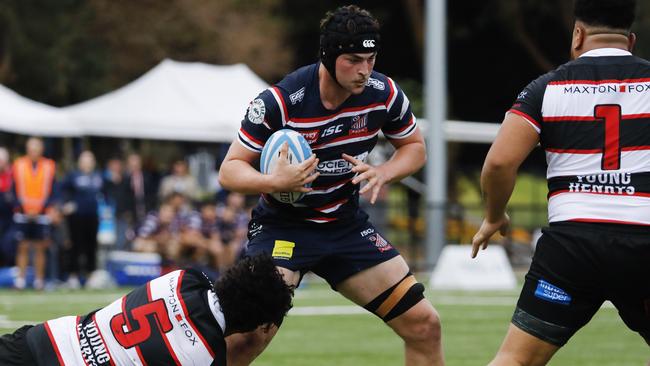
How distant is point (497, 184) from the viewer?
17.6ft

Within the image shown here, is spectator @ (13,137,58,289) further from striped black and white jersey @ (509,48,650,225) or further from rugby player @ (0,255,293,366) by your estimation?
striped black and white jersey @ (509,48,650,225)

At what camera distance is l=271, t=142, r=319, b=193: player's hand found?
6.21 m

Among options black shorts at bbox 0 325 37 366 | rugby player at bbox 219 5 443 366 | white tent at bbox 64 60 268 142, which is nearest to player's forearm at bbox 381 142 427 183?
rugby player at bbox 219 5 443 366

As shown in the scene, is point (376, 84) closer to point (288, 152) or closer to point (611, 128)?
point (288, 152)

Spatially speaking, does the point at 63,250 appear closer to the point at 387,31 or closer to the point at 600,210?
the point at 600,210

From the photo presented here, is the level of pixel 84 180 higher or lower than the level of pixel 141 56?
higher

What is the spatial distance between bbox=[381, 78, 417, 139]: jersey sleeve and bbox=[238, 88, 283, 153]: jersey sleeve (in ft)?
2.18

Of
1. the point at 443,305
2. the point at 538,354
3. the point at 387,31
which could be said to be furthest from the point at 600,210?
the point at 387,31

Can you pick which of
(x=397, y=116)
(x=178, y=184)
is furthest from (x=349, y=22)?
(x=178, y=184)

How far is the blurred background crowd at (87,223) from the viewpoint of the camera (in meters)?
17.8

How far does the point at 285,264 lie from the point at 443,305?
8043 millimetres

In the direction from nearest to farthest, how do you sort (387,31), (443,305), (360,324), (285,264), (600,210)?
(600,210), (285,264), (360,324), (443,305), (387,31)

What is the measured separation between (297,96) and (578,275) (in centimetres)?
204

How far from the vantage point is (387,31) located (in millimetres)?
35219
